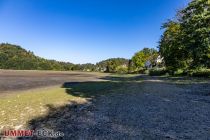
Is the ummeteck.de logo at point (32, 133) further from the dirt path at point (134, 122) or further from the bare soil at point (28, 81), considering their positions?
the bare soil at point (28, 81)

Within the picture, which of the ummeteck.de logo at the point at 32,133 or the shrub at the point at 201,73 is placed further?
the shrub at the point at 201,73

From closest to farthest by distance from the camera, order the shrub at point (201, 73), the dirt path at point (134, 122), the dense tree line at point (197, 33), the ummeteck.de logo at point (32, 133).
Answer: the dirt path at point (134, 122) < the ummeteck.de logo at point (32, 133) < the dense tree line at point (197, 33) < the shrub at point (201, 73)

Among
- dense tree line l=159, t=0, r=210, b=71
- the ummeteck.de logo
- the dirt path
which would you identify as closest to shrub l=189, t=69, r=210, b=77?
dense tree line l=159, t=0, r=210, b=71

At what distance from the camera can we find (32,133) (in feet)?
25.4

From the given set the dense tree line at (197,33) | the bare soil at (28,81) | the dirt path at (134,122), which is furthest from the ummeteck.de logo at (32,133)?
the dense tree line at (197,33)

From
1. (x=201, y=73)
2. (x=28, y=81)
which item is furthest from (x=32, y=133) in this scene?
(x=201, y=73)

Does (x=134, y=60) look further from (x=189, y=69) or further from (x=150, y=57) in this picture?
(x=189, y=69)

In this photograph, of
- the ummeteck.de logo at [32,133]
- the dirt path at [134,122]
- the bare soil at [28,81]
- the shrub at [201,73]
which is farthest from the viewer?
the shrub at [201,73]

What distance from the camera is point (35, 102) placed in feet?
45.1

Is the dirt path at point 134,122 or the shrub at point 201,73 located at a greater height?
the shrub at point 201,73

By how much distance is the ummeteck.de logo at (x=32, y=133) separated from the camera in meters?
7.49

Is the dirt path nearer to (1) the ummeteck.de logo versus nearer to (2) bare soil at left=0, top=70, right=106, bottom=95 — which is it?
(1) the ummeteck.de logo

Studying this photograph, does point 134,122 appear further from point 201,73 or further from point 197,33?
point 201,73

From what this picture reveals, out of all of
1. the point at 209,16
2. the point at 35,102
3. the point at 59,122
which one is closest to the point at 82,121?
the point at 59,122
